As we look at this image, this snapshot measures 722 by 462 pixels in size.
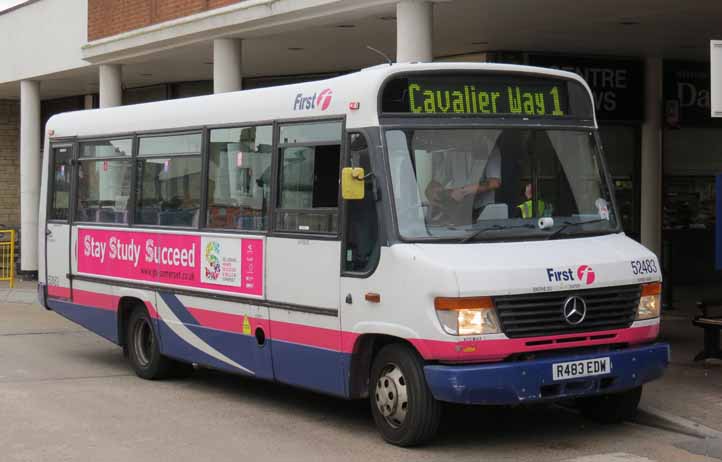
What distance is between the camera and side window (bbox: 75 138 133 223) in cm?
1247

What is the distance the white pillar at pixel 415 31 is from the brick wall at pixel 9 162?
70.2 feet

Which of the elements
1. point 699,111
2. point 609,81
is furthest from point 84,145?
point 699,111

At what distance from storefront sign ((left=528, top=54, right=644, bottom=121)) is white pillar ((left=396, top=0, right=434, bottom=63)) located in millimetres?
5849

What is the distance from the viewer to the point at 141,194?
12.1m

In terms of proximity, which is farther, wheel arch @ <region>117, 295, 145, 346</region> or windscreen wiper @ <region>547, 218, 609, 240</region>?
wheel arch @ <region>117, 295, 145, 346</region>

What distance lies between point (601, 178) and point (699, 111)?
43.2 ft

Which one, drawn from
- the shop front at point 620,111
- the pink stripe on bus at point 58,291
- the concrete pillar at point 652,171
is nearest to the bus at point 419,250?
the pink stripe on bus at point 58,291

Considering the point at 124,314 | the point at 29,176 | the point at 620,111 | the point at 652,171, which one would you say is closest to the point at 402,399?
the point at 124,314

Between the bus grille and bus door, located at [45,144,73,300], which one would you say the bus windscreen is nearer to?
the bus grille

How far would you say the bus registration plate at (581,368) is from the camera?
26.8 ft

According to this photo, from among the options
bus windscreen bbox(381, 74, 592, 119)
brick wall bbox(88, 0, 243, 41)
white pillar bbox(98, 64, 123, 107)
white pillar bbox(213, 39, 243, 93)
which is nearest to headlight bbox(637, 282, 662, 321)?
bus windscreen bbox(381, 74, 592, 119)

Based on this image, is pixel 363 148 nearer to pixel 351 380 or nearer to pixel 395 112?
pixel 395 112

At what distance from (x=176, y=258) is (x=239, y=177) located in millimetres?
1250

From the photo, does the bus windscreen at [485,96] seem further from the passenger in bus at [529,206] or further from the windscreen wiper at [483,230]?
the windscreen wiper at [483,230]
